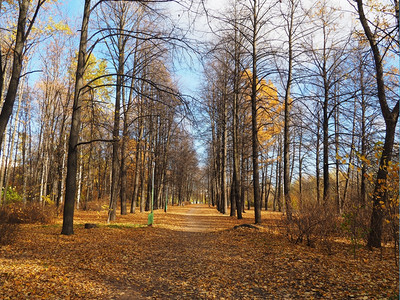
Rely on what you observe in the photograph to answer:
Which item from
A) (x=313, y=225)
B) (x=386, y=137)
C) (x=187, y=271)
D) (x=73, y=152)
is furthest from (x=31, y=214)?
(x=386, y=137)

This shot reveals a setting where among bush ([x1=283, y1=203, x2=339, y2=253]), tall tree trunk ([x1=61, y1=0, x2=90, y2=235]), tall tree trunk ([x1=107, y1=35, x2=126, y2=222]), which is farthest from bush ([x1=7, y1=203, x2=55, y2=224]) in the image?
bush ([x1=283, y1=203, x2=339, y2=253])

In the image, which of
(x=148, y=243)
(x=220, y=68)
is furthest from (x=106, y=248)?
(x=220, y=68)

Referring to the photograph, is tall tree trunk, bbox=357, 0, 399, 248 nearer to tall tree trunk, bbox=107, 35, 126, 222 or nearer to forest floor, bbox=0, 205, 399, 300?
forest floor, bbox=0, 205, 399, 300

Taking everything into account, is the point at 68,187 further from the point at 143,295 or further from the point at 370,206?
the point at 370,206

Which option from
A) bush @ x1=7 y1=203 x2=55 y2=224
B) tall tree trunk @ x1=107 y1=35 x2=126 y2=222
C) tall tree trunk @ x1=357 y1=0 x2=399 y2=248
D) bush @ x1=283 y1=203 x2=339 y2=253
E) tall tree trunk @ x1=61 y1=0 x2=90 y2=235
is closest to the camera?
tall tree trunk @ x1=357 y1=0 x2=399 y2=248

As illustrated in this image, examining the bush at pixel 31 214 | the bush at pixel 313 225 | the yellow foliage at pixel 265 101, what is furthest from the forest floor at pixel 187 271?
the yellow foliage at pixel 265 101

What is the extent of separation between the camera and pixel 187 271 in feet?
19.6

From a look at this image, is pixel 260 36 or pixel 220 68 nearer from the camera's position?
pixel 260 36

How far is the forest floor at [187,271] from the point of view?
4371 mm

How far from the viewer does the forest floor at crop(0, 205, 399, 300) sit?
172 inches

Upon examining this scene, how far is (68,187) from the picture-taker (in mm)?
9133

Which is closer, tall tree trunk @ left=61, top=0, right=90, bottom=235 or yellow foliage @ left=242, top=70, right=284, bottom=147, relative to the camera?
tall tree trunk @ left=61, top=0, right=90, bottom=235

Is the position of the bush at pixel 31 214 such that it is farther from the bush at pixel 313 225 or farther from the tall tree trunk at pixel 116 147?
the bush at pixel 313 225

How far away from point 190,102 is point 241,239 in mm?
5280
